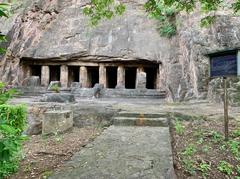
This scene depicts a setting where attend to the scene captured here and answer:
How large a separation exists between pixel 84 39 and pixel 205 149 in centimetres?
1214

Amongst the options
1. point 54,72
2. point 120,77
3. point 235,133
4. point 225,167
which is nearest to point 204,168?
point 225,167

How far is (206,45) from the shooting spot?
1016 centimetres

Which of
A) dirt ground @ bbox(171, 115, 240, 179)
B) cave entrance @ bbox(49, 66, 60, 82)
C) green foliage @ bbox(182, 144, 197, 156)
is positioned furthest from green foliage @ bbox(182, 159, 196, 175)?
cave entrance @ bbox(49, 66, 60, 82)

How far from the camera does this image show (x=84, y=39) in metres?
15.4

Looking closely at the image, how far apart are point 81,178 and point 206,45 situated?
28.1 ft

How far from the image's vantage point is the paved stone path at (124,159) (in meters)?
2.91

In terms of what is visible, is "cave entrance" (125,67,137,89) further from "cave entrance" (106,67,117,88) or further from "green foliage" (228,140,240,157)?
"green foliage" (228,140,240,157)

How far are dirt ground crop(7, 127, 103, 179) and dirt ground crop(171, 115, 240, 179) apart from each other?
158cm

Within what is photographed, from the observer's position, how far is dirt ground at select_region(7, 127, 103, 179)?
349 cm

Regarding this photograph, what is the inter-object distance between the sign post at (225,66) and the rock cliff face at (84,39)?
643 cm

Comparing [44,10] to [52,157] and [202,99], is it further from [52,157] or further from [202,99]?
[52,157]

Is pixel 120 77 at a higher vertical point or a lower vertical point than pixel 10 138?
higher

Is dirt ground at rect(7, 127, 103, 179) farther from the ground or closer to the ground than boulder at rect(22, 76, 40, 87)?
closer to the ground

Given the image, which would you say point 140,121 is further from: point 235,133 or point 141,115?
point 235,133
